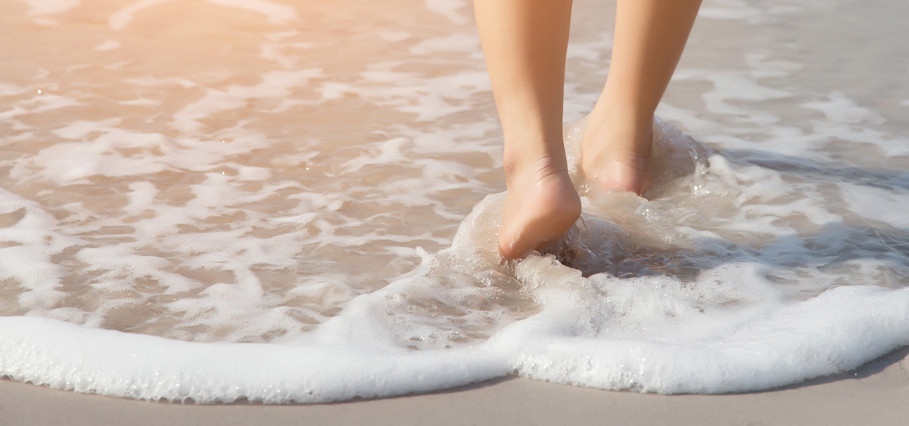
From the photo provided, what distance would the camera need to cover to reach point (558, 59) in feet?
4.15

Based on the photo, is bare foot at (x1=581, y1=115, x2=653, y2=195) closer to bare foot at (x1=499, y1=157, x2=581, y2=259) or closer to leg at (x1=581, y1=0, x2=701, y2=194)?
leg at (x1=581, y1=0, x2=701, y2=194)

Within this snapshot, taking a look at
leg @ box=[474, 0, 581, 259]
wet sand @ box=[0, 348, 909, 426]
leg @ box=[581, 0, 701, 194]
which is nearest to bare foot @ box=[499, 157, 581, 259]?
leg @ box=[474, 0, 581, 259]

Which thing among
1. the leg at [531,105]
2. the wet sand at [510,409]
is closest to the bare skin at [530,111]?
the leg at [531,105]

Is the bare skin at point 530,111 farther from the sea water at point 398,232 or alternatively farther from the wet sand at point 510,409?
the wet sand at point 510,409

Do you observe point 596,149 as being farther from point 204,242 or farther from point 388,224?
point 204,242

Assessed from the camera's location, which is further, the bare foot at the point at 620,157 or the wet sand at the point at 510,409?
the bare foot at the point at 620,157

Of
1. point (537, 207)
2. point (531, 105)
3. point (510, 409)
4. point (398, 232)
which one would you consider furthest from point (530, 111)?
point (510, 409)

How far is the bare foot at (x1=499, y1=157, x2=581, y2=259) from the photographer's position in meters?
1.24

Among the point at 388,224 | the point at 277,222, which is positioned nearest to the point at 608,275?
the point at 388,224

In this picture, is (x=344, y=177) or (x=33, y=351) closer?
(x=33, y=351)

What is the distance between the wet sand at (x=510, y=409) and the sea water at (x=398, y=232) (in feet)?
0.07

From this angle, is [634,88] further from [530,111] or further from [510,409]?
[510,409]

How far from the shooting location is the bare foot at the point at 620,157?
164cm

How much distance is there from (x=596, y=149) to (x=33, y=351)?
1.15 m
